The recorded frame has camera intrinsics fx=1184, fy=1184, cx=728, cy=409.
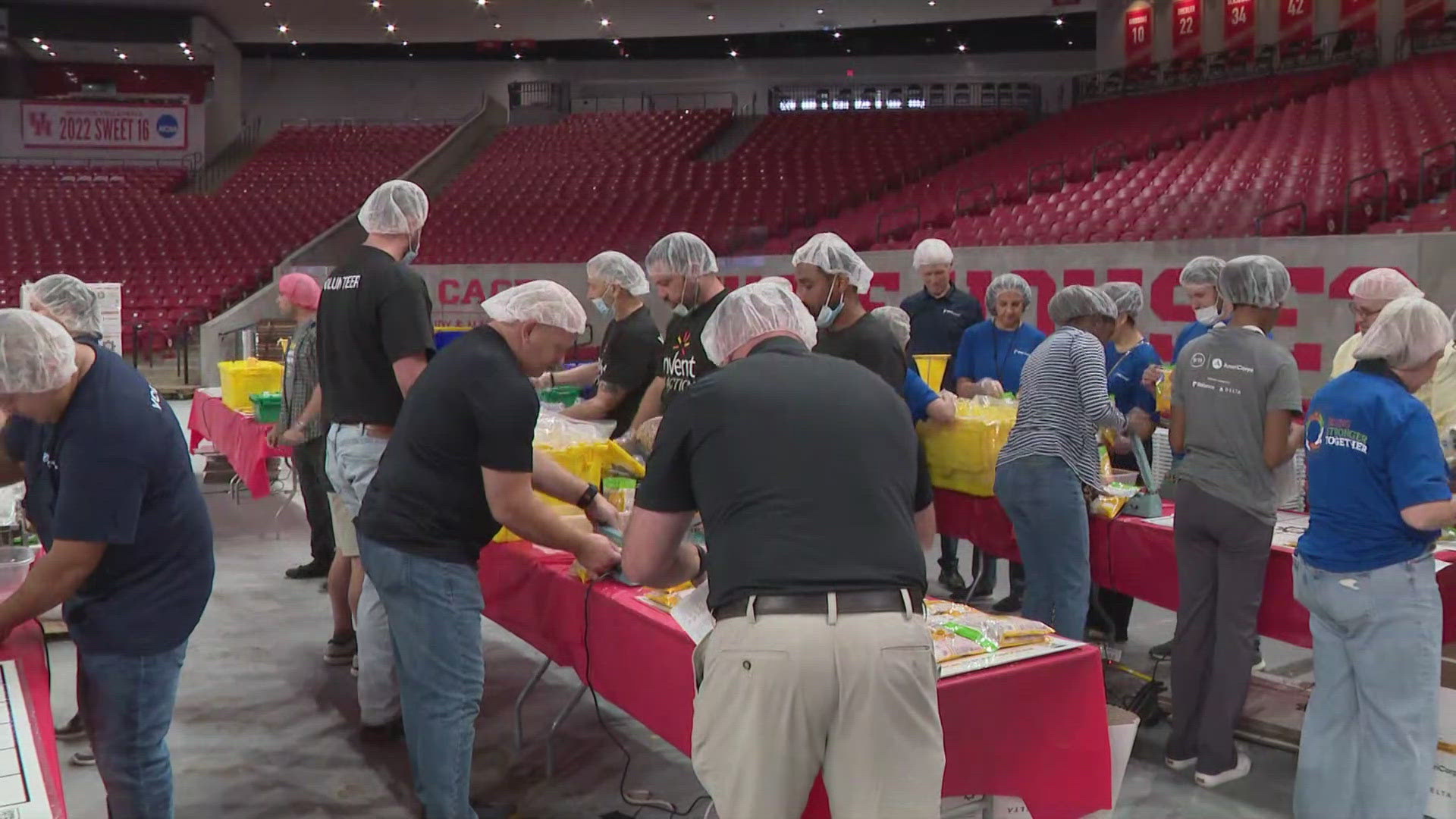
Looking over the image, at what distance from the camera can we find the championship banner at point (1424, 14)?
1589cm

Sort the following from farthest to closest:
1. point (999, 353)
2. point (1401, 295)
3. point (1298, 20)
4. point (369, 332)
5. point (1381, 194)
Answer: point (1298, 20), point (1381, 194), point (999, 353), point (1401, 295), point (369, 332)

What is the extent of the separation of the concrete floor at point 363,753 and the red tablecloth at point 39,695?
1339 millimetres

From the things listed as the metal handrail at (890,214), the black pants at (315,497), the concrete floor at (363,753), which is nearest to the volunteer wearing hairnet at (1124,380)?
the concrete floor at (363,753)

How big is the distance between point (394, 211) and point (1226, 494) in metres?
2.65

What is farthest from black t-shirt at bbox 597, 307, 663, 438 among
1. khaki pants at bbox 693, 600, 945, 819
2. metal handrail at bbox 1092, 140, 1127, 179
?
metal handrail at bbox 1092, 140, 1127, 179

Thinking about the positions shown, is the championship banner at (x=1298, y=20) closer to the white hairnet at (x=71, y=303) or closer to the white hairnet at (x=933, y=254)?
the white hairnet at (x=933, y=254)

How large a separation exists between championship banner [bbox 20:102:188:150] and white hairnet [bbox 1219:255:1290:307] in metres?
25.5

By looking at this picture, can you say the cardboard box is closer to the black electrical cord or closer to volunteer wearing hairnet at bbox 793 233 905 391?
the black electrical cord

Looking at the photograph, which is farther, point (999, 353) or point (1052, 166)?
point (1052, 166)

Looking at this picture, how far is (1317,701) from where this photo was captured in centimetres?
317

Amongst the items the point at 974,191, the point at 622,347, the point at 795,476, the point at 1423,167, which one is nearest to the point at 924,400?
the point at 622,347

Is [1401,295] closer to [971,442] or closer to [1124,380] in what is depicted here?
[1124,380]

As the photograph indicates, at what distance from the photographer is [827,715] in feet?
6.39

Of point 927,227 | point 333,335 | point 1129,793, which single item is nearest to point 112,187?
point 927,227
